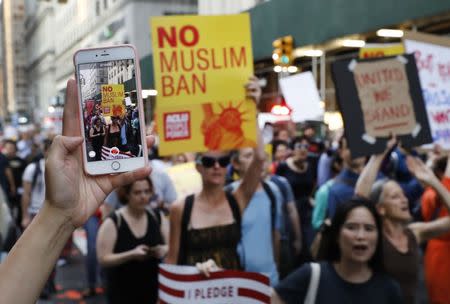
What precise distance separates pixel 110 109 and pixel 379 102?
103 inches

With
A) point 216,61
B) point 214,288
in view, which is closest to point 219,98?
point 216,61

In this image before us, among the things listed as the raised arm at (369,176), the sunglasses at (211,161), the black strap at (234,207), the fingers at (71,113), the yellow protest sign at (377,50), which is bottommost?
the black strap at (234,207)

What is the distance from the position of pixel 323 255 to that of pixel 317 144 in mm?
6992

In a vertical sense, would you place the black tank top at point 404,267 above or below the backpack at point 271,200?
below

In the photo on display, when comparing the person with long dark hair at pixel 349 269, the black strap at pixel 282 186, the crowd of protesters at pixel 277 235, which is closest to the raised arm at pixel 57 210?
the crowd of protesters at pixel 277 235

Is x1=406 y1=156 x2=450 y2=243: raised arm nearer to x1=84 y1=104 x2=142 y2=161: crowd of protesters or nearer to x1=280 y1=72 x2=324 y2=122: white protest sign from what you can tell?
x1=84 y1=104 x2=142 y2=161: crowd of protesters

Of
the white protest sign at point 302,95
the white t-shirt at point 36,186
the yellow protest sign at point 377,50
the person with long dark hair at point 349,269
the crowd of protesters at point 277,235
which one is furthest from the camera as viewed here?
the white protest sign at point 302,95

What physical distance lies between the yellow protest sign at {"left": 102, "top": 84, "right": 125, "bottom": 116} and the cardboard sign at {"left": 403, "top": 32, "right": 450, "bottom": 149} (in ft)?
10.3

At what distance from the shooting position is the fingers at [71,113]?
187 centimetres

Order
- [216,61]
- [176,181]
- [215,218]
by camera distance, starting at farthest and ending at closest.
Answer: [176,181]
[216,61]
[215,218]

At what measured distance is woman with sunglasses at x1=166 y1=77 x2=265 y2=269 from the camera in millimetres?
3857

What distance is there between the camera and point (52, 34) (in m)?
86.1

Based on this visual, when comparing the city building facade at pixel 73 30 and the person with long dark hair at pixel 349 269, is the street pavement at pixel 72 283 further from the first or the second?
the city building facade at pixel 73 30

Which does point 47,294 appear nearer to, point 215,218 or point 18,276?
point 215,218
